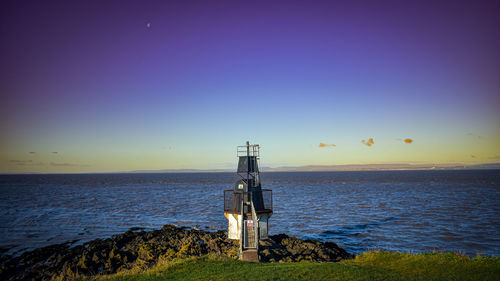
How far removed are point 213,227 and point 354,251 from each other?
A: 15893 mm

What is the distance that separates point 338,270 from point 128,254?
1550cm

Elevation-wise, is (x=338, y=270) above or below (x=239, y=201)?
below

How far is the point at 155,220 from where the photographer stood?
133 ft

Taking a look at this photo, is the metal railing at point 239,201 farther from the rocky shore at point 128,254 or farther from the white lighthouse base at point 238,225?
the rocky shore at point 128,254

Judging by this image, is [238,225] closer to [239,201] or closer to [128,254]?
[239,201]

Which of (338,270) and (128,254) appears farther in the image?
(128,254)

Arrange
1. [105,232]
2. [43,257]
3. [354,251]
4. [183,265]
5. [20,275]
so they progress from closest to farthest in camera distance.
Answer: [183,265]
[20,275]
[43,257]
[354,251]
[105,232]

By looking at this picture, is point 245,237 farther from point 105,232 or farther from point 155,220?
point 155,220

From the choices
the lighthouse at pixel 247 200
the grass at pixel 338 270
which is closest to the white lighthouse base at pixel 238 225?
the lighthouse at pixel 247 200

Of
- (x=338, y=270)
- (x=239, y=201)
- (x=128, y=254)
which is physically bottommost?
(x=128, y=254)

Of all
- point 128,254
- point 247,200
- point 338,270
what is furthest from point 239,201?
point 338,270

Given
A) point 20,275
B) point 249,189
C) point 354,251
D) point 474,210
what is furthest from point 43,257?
point 474,210

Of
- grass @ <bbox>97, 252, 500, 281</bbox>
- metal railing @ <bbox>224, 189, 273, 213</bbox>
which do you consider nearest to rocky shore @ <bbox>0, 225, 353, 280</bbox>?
metal railing @ <bbox>224, 189, 273, 213</bbox>

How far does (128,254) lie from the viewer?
22781 millimetres
